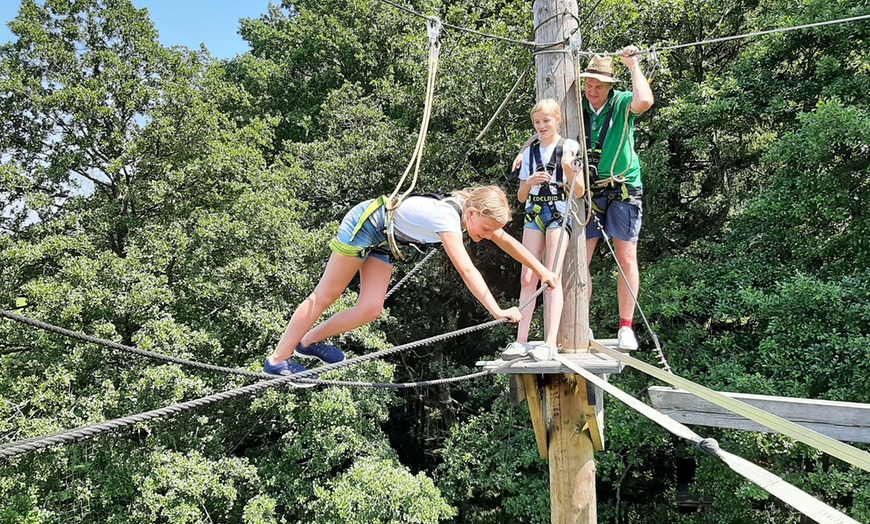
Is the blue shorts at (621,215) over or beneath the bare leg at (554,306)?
over

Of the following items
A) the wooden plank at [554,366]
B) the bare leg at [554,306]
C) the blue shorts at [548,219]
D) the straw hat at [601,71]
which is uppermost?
the straw hat at [601,71]

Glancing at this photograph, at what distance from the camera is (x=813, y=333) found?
514cm

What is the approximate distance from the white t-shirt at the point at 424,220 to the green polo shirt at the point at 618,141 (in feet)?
3.09

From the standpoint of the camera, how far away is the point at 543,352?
242cm

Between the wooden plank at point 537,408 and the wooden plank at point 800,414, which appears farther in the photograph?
the wooden plank at point 537,408

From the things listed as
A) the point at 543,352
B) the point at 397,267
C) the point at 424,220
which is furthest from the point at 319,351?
the point at 397,267

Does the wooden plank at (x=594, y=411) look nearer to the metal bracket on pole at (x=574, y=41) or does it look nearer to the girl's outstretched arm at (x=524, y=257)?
the girl's outstretched arm at (x=524, y=257)

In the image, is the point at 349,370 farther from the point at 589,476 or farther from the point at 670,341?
the point at 589,476

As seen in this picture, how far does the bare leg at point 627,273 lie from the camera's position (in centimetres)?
292

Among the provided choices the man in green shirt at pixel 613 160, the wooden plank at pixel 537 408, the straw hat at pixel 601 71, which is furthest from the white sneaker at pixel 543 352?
the straw hat at pixel 601 71

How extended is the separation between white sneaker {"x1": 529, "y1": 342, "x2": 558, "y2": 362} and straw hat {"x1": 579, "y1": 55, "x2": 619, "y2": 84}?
1.26 metres

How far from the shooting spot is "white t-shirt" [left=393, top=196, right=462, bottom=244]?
222cm

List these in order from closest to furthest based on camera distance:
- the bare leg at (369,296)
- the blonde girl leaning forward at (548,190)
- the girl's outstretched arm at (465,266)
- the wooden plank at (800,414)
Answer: the wooden plank at (800,414) → the girl's outstretched arm at (465,266) → the bare leg at (369,296) → the blonde girl leaning forward at (548,190)

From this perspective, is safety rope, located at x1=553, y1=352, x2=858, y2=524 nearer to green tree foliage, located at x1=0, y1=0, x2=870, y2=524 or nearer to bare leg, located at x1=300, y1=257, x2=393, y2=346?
bare leg, located at x1=300, y1=257, x2=393, y2=346
